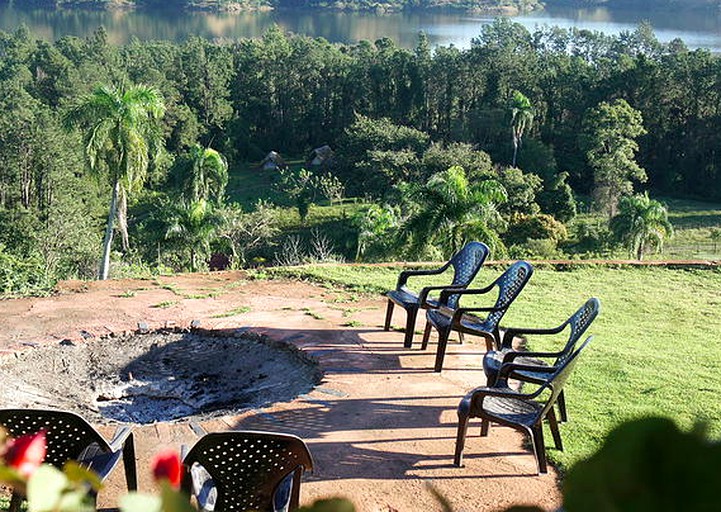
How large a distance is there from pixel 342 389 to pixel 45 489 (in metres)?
4.98

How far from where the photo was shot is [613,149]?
1218 inches

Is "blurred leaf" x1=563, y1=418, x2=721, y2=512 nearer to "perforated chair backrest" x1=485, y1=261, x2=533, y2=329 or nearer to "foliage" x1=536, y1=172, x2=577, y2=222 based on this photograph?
"perforated chair backrest" x1=485, y1=261, x2=533, y2=329

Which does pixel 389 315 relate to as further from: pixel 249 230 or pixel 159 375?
pixel 249 230

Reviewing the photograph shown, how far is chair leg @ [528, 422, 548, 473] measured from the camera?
4172 mm

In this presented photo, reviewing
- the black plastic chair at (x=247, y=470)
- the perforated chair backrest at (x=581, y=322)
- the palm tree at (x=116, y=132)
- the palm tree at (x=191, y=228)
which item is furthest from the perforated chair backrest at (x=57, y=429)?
the palm tree at (x=191, y=228)

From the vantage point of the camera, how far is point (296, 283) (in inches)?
327

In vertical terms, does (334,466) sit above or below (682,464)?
below

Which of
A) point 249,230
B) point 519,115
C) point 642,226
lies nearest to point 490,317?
point 642,226

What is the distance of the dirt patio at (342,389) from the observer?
4176mm

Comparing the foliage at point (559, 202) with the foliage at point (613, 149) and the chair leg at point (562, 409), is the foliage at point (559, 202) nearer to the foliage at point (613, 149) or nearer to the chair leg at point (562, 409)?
the foliage at point (613, 149)

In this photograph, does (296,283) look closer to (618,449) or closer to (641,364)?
(641,364)

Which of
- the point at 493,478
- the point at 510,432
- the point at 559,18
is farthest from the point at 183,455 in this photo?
the point at 559,18

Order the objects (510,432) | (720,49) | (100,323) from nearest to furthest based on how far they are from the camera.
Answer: (510,432), (100,323), (720,49)

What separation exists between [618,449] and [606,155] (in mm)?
31843
